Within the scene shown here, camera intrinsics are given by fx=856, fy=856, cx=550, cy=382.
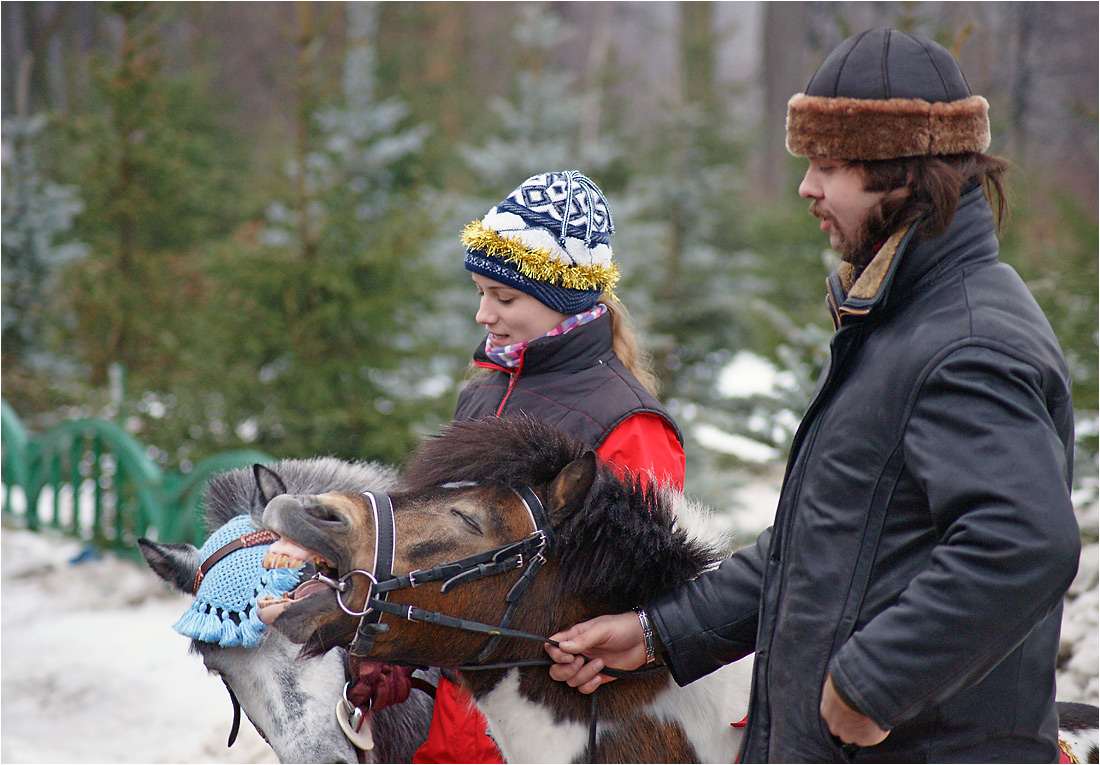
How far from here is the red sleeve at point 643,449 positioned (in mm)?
2133

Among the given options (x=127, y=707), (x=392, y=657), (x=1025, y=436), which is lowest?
(x=127, y=707)

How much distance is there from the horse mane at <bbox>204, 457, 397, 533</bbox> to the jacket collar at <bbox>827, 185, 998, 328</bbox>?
4.70 ft

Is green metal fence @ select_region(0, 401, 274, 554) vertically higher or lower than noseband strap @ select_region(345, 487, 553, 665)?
lower

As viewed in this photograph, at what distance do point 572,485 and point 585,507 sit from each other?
0.18 ft

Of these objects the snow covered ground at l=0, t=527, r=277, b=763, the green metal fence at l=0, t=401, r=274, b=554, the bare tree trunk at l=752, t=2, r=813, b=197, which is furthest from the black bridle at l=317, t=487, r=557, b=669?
the bare tree trunk at l=752, t=2, r=813, b=197

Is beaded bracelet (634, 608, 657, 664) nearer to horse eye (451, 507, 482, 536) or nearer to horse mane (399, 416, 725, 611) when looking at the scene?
horse mane (399, 416, 725, 611)

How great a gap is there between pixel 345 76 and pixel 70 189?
3.66 meters

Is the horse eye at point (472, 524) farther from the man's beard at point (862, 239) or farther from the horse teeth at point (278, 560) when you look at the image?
the man's beard at point (862, 239)

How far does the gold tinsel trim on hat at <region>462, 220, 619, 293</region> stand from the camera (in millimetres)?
2275

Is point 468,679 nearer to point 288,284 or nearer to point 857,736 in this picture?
point 857,736

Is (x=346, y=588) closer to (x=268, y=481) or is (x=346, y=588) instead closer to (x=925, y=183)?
(x=268, y=481)

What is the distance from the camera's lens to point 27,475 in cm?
733

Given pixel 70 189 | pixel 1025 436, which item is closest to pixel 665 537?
pixel 1025 436

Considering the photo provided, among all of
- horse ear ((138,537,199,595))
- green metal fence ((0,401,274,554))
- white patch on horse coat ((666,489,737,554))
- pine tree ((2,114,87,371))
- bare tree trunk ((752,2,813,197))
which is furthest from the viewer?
bare tree trunk ((752,2,813,197))
